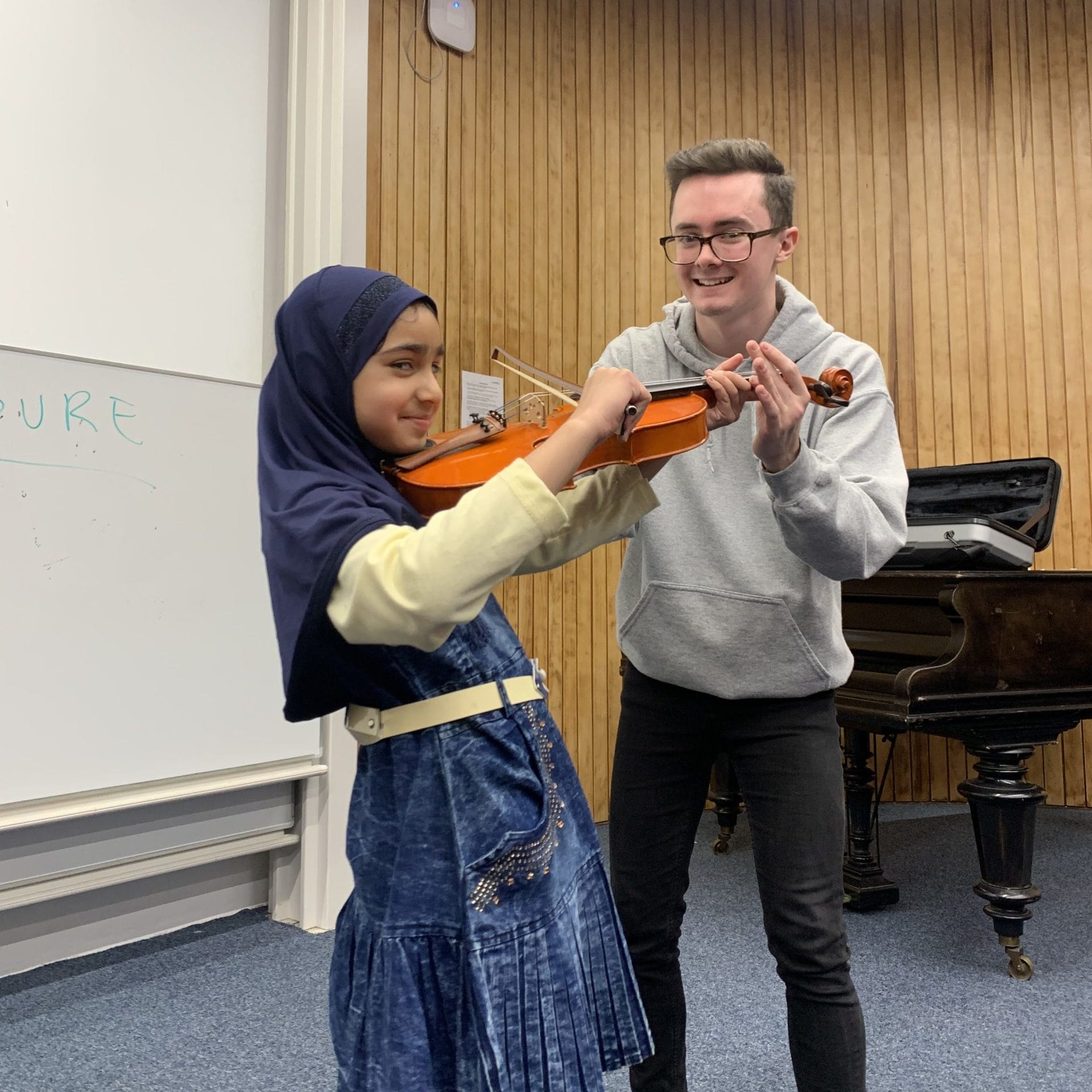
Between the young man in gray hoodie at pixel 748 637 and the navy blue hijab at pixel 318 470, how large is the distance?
20.2 inches

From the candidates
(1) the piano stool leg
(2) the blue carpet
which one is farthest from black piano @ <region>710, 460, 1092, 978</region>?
(1) the piano stool leg

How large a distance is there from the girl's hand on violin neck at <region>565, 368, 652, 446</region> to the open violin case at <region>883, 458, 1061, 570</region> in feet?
6.35

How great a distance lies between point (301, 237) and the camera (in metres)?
2.81

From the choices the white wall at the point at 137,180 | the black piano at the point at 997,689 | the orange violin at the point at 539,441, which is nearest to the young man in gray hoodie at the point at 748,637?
the orange violin at the point at 539,441

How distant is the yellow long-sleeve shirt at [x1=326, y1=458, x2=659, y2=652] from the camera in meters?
0.86

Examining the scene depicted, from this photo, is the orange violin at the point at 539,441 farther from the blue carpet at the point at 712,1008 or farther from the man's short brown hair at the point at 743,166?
the blue carpet at the point at 712,1008

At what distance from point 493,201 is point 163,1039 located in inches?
114

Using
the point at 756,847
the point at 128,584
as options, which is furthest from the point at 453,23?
the point at 756,847

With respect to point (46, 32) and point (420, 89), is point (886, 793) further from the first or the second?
point (46, 32)

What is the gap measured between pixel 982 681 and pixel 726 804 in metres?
1.25

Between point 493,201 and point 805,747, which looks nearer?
point 805,747

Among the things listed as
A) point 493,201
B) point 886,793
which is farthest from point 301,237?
point 886,793

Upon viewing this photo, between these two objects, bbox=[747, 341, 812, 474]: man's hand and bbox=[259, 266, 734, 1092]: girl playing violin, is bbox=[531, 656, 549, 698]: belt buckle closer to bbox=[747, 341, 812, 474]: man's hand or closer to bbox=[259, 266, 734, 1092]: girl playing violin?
bbox=[259, 266, 734, 1092]: girl playing violin

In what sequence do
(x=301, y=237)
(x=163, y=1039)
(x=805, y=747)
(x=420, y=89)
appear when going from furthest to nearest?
(x=420, y=89) < (x=301, y=237) < (x=163, y=1039) < (x=805, y=747)
